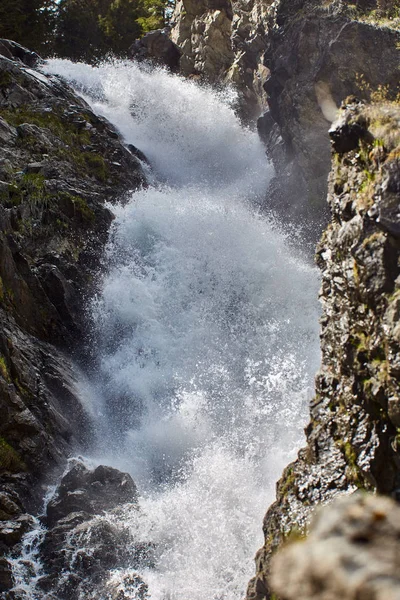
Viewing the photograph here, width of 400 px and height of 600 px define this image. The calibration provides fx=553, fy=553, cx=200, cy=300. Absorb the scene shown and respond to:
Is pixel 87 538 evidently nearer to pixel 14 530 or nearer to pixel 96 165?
pixel 14 530

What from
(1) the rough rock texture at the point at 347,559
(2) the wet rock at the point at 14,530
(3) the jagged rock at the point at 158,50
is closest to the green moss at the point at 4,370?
(2) the wet rock at the point at 14,530

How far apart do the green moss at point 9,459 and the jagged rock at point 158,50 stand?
28329 mm

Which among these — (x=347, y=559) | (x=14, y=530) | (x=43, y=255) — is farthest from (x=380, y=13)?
(x=347, y=559)

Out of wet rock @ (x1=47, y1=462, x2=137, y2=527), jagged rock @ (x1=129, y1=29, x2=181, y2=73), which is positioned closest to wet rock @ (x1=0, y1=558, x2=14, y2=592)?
wet rock @ (x1=47, y1=462, x2=137, y2=527)

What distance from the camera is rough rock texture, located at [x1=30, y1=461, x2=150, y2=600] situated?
9000 mm

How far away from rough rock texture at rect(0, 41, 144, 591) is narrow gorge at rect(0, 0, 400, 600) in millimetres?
64

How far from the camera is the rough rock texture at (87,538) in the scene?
9000mm

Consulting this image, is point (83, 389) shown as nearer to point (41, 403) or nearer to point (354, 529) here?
point (41, 403)

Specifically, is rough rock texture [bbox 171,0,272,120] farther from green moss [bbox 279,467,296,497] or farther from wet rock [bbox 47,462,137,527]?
green moss [bbox 279,467,296,497]

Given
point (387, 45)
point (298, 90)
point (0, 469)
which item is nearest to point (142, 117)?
point (298, 90)

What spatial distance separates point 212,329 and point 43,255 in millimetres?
5145

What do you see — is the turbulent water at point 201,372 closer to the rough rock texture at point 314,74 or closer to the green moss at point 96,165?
the green moss at point 96,165

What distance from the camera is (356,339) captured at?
6.99 meters

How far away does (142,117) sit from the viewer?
28938 millimetres
